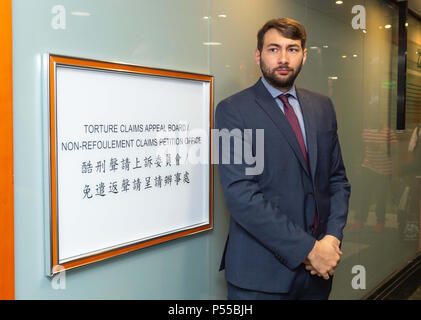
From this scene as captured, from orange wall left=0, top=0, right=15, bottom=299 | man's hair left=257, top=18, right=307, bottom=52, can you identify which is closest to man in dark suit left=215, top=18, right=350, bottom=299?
man's hair left=257, top=18, right=307, bottom=52

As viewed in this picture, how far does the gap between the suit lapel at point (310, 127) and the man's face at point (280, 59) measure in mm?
107

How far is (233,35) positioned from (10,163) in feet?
4.09

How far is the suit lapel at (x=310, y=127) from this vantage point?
1773 mm

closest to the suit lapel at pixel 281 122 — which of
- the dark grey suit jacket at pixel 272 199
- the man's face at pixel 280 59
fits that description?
the dark grey suit jacket at pixel 272 199

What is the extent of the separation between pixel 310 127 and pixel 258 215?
46 centimetres

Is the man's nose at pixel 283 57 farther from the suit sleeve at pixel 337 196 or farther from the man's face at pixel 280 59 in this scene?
the suit sleeve at pixel 337 196

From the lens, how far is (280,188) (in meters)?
1.71

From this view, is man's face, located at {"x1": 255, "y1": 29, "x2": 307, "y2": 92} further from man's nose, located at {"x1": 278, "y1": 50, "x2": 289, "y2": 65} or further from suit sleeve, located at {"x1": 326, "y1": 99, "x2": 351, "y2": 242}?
suit sleeve, located at {"x1": 326, "y1": 99, "x2": 351, "y2": 242}

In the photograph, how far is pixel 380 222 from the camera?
3629 mm

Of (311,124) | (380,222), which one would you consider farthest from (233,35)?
(380,222)

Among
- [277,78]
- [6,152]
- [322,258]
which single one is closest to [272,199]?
[322,258]

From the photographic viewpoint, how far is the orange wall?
3.94ft

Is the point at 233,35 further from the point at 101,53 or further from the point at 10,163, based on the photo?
the point at 10,163

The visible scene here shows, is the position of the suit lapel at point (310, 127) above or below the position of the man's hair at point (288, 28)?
below
